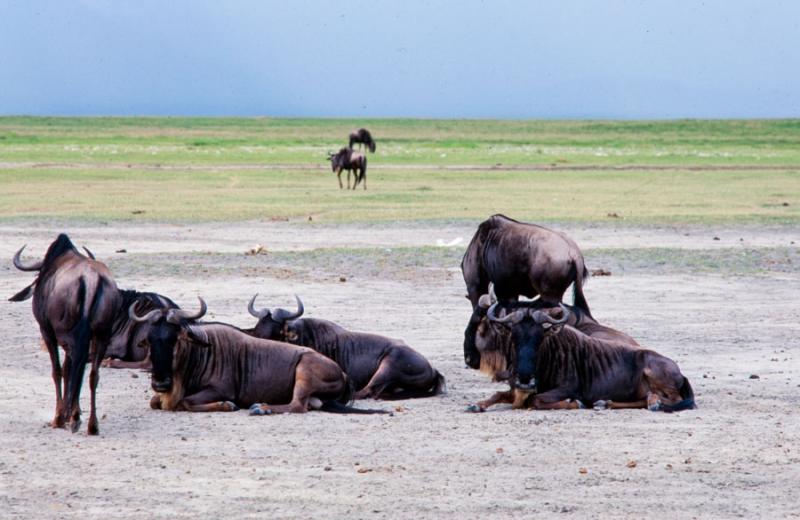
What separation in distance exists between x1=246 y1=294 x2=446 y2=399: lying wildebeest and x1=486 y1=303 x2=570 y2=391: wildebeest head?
2.98 feet

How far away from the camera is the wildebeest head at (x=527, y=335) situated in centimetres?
1051

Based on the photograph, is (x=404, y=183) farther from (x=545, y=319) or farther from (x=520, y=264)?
(x=545, y=319)

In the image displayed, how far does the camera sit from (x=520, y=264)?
13.0 meters

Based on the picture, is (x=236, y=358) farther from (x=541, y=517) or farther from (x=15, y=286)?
(x=15, y=286)

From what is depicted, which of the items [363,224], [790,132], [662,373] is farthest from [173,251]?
[790,132]

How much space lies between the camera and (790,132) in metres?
116

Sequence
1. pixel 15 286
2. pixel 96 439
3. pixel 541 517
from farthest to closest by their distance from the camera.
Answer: pixel 15 286, pixel 96 439, pixel 541 517

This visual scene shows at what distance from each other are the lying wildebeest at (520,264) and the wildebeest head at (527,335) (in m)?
1.51

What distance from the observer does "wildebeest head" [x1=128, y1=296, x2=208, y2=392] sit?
33.7 ft

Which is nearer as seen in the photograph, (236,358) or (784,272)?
(236,358)

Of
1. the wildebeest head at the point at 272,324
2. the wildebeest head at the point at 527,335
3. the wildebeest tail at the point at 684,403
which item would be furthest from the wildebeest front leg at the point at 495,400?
the wildebeest head at the point at 272,324

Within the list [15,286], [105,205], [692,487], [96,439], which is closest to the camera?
[692,487]

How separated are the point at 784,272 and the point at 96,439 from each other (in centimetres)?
1357

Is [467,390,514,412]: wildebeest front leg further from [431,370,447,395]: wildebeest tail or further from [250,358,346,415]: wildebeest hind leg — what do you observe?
[250,358,346,415]: wildebeest hind leg
